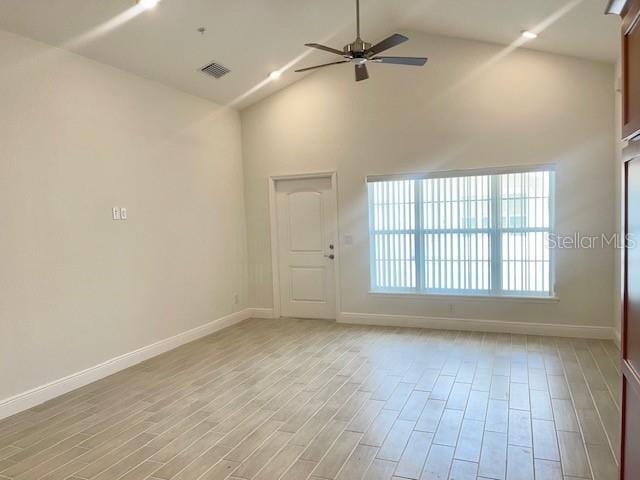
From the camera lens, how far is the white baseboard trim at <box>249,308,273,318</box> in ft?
21.3

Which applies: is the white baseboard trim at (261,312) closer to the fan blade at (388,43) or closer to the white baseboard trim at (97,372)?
the white baseboard trim at (97,372)

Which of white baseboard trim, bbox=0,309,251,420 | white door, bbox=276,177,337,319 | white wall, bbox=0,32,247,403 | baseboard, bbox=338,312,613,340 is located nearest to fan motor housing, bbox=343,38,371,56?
white wall, bbox=0,32,247,403

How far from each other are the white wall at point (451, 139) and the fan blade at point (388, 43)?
7.29 feet

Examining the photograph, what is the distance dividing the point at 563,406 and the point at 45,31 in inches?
199

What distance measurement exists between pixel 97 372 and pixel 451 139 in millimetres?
4675

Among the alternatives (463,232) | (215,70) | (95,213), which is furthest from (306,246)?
(95,213)

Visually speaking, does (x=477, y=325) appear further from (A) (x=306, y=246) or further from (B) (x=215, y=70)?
(B) (x=215, y=70)

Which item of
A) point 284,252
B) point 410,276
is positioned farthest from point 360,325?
point 284,252

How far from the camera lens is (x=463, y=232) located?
18.0 feet

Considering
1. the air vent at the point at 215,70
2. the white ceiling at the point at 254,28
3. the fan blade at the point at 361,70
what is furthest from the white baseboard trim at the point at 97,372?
the fan blade at the point at 361,70

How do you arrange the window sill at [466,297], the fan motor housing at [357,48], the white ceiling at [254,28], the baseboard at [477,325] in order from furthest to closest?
the window sill at [466,297] < the baseboard at [477,325] < the white ceiling at [254,28] < the fan motor housing at [357,48]

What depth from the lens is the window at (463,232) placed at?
16.9ft

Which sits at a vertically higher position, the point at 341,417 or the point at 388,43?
the point at 388,43

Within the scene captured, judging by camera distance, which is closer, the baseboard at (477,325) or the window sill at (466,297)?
the baseboard at (477,325)
